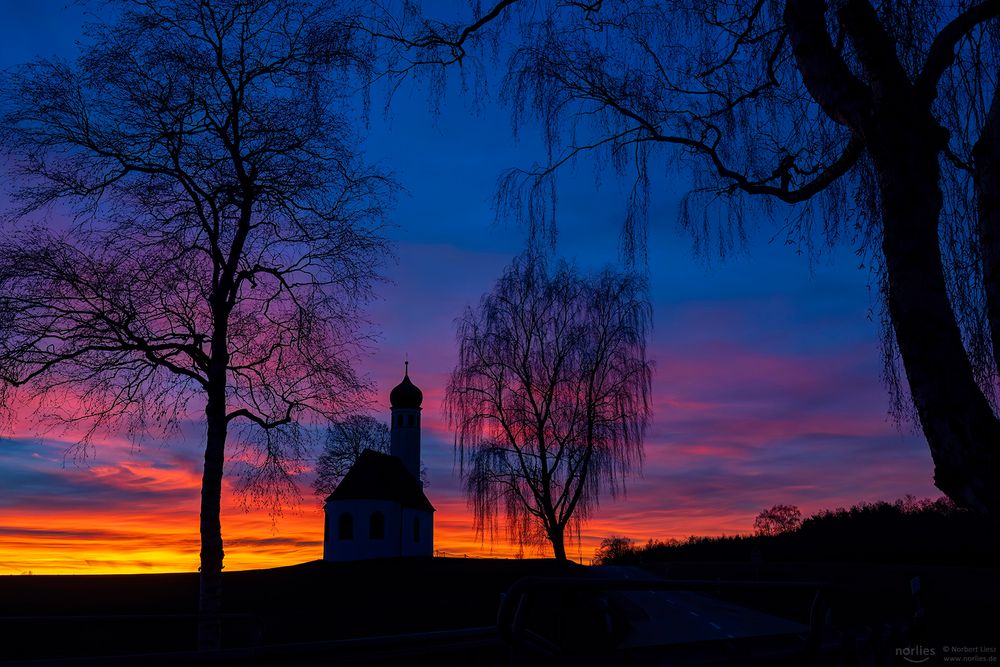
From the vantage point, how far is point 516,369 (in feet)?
69.1

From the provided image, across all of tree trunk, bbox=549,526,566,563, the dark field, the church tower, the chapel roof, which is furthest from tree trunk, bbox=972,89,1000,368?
the church tower

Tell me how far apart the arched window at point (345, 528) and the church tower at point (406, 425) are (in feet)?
24.1

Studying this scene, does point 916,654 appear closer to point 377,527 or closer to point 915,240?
point 915,240

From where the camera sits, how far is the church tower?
5678cm

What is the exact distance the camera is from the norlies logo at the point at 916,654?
682 cm

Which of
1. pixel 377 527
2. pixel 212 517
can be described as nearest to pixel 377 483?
pixel 377 527

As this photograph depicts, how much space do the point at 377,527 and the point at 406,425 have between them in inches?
372

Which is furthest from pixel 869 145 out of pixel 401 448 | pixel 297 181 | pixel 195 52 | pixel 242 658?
pixel 401 448

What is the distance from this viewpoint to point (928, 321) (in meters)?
4.59

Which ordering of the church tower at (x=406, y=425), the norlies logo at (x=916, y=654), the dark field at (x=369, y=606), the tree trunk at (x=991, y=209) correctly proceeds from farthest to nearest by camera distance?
the church tower at (x=406, y=425) → the dark field at (x=369, y=606) → the norlies logo at (x=916, y=654) → the tree trunk at (x=991, y=209)

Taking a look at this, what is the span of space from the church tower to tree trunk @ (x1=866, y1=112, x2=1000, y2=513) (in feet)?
174

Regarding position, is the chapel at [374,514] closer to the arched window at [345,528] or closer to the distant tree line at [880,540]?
the arched window at [345,528]

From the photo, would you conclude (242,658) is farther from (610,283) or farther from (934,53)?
(610,283)

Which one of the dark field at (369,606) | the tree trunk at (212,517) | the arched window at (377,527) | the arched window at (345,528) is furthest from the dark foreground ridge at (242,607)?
the arched window at (345,528)
